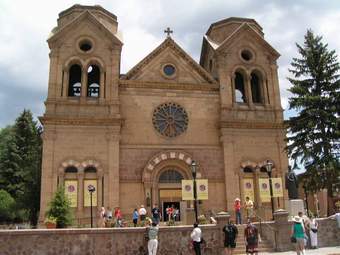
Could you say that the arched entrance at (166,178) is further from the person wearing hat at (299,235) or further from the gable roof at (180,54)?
the person wearing hat at (299,235)

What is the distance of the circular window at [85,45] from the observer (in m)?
35.0

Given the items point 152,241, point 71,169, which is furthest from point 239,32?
point 152,241

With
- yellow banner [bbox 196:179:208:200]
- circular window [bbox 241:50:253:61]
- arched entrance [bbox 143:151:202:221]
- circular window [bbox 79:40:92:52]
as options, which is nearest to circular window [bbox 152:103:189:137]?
arched entrance [bbox 143:151:202:221]

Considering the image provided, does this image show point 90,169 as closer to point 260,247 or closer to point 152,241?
point 260,247

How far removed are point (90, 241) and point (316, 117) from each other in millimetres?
18818

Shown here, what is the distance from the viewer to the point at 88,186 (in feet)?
99.7

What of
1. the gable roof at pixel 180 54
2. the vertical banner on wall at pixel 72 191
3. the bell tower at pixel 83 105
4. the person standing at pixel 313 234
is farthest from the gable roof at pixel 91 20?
the person standing at pixel 313 234

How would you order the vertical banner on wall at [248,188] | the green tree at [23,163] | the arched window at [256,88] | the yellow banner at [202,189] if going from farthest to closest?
1. the green tree at [23,163]
2. the arched window at [256,88]
3. the vertical banner on wall at [248,188]
4. the yellow banner at [202,189]

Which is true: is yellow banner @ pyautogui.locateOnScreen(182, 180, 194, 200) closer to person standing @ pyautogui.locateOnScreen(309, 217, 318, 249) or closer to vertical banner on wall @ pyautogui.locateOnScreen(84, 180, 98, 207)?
vertical banner on wall @ pyautogui.locateOnScreen(84, 180, 98, 207)

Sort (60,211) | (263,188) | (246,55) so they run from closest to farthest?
A: (60,211) < (263,188) < (246,55)

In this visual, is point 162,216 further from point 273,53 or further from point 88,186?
point 273,53

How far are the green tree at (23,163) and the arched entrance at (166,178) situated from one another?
1283 centimetres

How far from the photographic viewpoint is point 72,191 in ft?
99.0

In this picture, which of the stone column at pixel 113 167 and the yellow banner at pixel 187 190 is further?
the stone column at pixel 113 167
